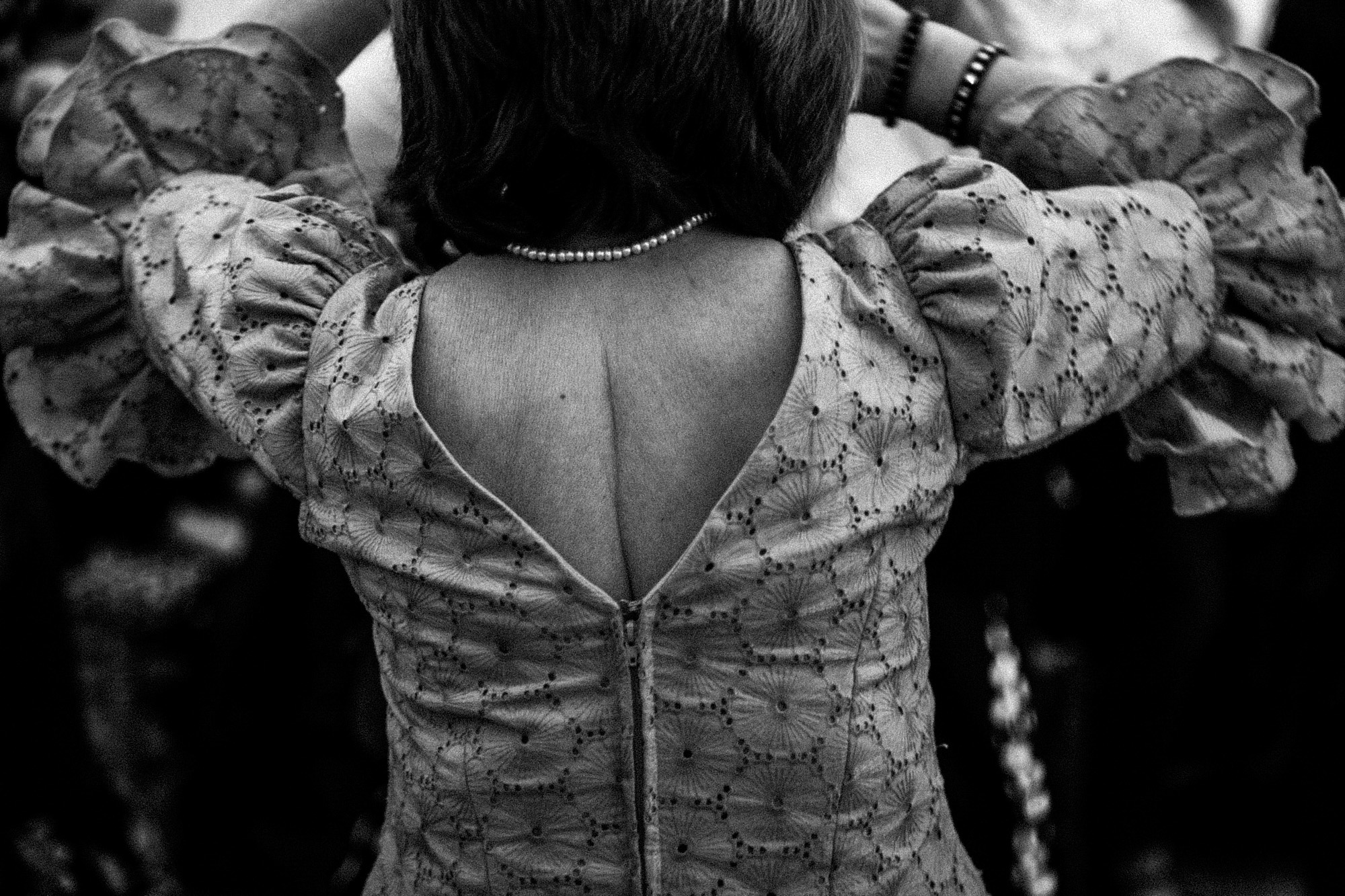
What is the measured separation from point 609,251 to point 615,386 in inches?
3.7

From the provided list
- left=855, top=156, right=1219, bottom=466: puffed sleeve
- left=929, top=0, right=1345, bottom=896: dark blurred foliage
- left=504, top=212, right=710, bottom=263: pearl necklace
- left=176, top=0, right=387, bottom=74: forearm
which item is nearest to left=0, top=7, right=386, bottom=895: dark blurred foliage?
left=176, top=0, right=387, bottom=74: forearm

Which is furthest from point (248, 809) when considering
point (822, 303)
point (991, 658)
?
point (822, 303)

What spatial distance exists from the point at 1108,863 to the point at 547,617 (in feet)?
3.63

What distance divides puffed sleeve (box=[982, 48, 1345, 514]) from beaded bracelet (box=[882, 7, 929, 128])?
113 mm

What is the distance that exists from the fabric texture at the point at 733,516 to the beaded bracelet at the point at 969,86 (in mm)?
203

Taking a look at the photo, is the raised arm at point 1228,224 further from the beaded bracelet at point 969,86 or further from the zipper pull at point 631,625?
the zipper pull at point 631,625

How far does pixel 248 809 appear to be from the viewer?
1684mm

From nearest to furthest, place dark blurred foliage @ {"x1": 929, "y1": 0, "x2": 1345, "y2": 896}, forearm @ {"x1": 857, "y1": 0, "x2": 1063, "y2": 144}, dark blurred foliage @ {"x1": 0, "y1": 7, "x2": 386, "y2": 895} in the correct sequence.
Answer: forearm @ {"x1": 857, "y1": 0, "x2": 1063, "y2": 144}, dark blurred foliage @ {"x1": 929, "y1": 0, "x2": 1345, "y2": 896}, dark blurred foliage @ {"x1": 0, "y1": 7, "x2": 386, "y2": 895}

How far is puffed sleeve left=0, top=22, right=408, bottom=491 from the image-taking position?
0.91 metres

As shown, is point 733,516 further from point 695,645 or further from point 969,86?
point 969,86

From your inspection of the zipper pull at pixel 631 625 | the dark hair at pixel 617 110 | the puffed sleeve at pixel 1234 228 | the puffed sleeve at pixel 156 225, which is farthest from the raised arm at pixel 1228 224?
the puffed sleeve at pixel 156 225

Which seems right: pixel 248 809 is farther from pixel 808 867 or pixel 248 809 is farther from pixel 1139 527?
pixel 1139 527

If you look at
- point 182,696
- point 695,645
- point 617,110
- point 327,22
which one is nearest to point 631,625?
point 695,645

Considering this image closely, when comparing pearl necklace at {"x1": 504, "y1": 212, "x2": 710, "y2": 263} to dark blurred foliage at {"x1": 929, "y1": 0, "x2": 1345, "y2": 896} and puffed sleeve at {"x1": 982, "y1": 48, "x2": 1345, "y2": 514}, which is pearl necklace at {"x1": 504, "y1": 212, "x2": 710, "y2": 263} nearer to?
puffed sleeve at {"x1": 982, "y1": 48, "x2": 1345, "y2": 514}
